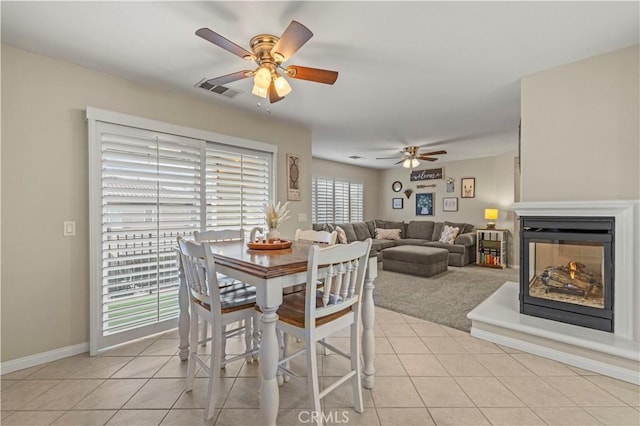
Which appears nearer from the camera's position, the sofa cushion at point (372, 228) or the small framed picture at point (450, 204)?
the small framed picture at point (450, 204)

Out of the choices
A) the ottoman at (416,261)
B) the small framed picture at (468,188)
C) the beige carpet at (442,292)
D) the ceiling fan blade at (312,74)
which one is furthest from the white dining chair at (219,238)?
the small framed picture at (468,188)

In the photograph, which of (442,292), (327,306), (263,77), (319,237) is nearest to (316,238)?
(319,237)

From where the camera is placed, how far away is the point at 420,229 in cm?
714

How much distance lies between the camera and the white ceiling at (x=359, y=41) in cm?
172

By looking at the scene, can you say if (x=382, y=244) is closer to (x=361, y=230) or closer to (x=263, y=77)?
(x=361, y=230)

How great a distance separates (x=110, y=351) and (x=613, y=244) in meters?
4.12

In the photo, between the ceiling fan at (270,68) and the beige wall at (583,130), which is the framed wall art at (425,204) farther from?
the ceiling fan at (270,68)

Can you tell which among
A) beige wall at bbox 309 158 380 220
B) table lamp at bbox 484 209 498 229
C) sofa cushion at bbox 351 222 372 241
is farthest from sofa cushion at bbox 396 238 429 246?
beige wall at bbox 309 158 380 220

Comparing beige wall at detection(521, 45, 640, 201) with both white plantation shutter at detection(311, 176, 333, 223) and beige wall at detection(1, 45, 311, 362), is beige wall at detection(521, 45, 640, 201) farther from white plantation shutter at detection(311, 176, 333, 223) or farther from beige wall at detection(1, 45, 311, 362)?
white plantation shutter at detection(311, 176, 333, 223)

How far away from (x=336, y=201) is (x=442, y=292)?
12.2 ft

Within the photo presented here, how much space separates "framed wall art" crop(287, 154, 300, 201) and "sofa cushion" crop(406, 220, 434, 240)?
4.16 m

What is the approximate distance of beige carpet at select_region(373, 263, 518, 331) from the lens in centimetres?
325

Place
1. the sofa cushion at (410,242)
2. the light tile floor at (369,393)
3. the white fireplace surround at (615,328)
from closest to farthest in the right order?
the light tile floor at (369,393) → the white fireplace surround at (615,328) → the sofa cushion at (410,242)


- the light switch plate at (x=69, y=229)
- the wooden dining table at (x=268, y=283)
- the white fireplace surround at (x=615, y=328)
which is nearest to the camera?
the wooden dining table at (x=268, y=283)
